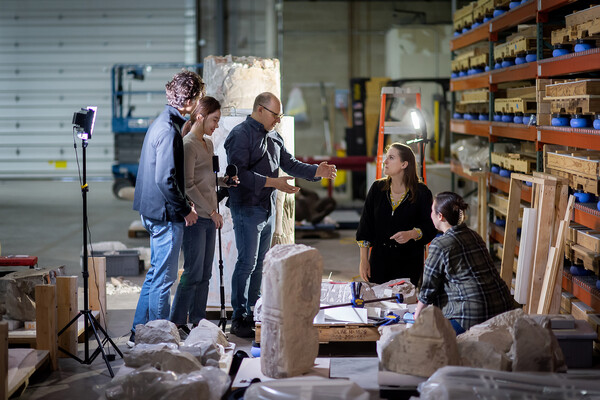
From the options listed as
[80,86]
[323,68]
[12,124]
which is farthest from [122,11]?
[323,68]

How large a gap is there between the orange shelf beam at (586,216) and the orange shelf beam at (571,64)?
108cm

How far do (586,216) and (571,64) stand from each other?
1.24 meters

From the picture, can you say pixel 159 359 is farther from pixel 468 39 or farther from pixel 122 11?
pixel 122 11

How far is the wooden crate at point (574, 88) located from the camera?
5.87 m

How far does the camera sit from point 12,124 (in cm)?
1900

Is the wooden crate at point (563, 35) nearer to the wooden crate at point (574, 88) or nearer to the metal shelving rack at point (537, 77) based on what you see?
the metal shelving rack at point (537, 77)

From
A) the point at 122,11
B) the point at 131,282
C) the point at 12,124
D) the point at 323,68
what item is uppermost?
the point at 122,11

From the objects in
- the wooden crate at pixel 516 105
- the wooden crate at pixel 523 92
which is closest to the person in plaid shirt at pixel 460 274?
the wooden crate at pixel 516 105

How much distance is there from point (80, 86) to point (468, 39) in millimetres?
Answer: 11641

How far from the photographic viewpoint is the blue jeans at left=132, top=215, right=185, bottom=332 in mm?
5582

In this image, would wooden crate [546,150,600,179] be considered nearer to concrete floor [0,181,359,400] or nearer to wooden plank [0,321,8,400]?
concrete floor [0,181,359,400]

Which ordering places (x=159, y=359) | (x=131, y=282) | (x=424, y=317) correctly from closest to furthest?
(x=424, y=317) < (x=159, y=359) < (x=131, y=282)

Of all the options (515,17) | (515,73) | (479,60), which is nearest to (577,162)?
(515,73)

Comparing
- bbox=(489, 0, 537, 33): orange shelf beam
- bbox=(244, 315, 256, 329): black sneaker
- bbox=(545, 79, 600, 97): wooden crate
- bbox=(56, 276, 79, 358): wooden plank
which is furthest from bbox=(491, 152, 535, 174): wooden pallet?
bbox=(56, 276, 79, 358): wooden plank
